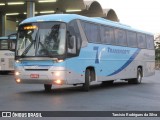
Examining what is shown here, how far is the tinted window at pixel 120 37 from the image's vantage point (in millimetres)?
22930

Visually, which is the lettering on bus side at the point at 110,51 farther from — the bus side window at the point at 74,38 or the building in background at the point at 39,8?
the building in background at the point at 39,8

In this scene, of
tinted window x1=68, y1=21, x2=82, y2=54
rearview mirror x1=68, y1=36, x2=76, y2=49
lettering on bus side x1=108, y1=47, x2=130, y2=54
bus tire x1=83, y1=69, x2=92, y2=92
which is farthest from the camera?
lettering on bus side x1=108, y1=47, x2=130, y2=54

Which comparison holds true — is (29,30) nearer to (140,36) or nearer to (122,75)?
(122,75)

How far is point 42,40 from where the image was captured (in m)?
17.3

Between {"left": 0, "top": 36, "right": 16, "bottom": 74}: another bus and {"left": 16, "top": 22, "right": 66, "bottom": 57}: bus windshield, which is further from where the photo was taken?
{"left": 0, "top": 36, "right": 16, "bottom": 74}: another bus

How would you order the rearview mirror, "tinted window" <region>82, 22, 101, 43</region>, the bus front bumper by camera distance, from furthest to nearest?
"tinted window" <region>82, 22, 101, 43</region>
the rearview mirror
the bus front bumper

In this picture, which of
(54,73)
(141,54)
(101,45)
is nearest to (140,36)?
(141,54)

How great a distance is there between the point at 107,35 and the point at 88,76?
3.42 m

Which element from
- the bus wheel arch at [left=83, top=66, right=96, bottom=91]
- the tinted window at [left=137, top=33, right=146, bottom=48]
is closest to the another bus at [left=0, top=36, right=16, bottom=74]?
the tinted window at [left=137, top=33, right=146, bottom=48]

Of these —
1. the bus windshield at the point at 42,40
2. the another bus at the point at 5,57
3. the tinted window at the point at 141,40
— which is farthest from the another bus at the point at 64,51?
the another bus at the point at 5,57

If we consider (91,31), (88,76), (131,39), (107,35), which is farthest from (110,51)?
(131,39)

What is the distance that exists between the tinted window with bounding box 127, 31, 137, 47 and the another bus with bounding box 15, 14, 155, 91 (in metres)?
2.73

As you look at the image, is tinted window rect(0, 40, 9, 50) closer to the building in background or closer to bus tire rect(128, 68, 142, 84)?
the building in background

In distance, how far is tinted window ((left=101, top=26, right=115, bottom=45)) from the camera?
2111 cm
